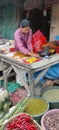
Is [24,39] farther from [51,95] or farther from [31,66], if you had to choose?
[51,95]

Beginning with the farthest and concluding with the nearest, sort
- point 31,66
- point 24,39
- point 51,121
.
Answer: point 24,39, point 31,66, point 51,121

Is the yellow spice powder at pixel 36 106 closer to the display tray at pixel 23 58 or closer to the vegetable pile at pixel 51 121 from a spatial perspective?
the vegetable pile at pixel 51 121

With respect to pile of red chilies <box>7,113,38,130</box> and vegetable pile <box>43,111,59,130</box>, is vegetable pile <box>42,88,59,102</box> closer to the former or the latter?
vegetable pile <box>43,111,59,130</box>

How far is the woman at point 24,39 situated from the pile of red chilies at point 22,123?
2.00 m

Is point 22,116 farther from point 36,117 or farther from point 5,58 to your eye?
point 5,58

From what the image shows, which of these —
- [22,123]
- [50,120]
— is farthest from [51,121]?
[22,123]

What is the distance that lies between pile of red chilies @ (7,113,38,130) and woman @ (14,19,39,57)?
200 cm

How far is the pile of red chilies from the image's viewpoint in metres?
3.36

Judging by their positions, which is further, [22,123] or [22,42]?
[22,42]

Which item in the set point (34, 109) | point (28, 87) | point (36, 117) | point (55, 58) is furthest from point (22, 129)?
point (55, 58)

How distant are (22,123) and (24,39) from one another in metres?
2.64

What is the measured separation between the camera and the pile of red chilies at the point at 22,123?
3.36 meters

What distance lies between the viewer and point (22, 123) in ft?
11.3

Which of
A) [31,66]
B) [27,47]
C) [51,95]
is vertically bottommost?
[51,95]
